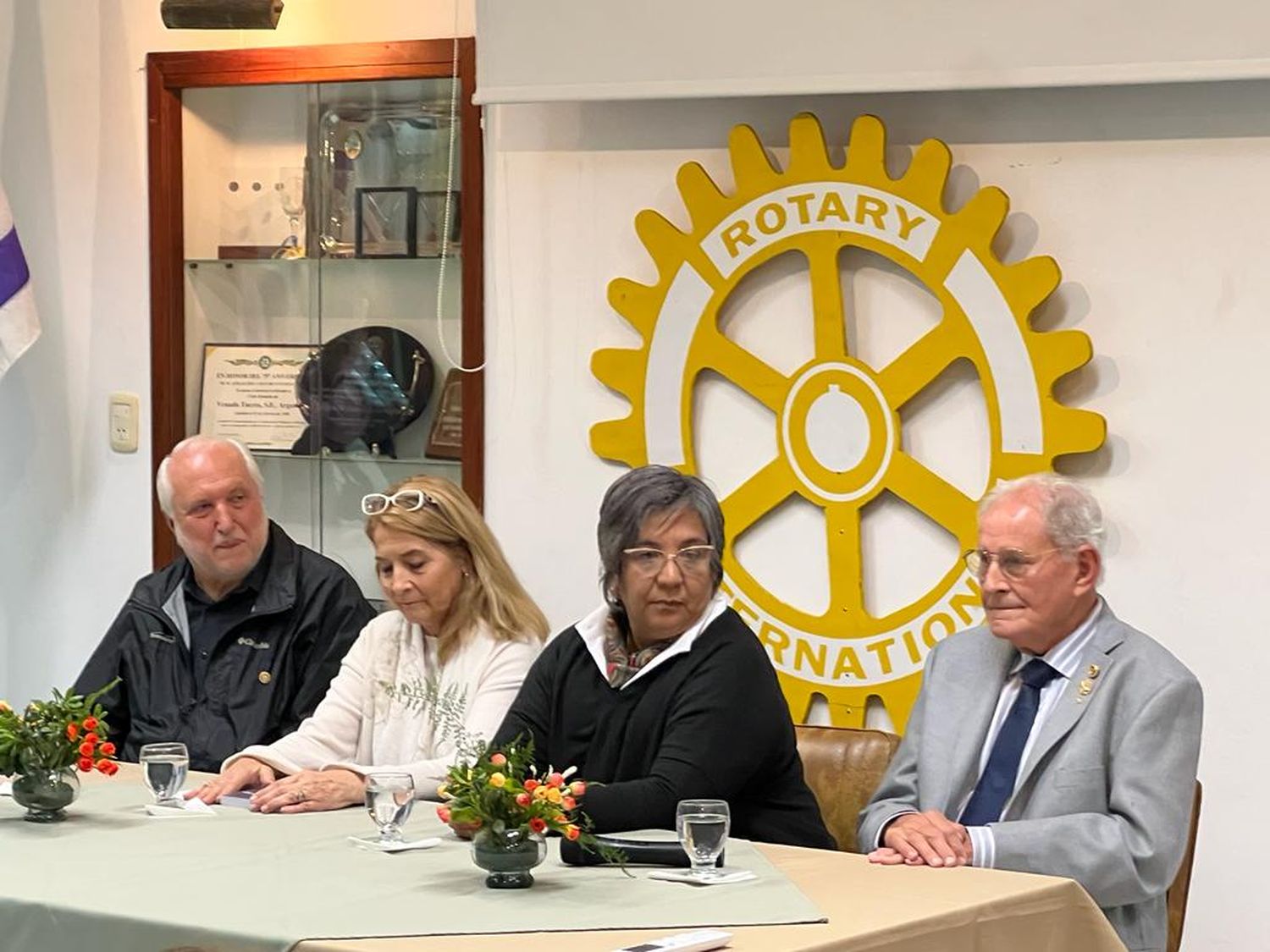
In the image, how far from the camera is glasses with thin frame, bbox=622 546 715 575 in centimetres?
301

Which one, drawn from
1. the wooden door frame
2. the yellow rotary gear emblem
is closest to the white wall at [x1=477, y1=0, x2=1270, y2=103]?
the yellow rotary gear emblem

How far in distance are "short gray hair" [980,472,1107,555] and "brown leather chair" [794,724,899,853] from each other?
470 mm

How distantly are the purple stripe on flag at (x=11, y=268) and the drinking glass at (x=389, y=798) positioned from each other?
2.28m

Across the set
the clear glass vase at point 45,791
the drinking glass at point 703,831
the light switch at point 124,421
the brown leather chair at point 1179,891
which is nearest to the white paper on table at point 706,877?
the drinking glass at point 703,831

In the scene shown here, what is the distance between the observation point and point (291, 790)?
3.03 metres

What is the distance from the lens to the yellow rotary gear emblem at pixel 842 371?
12.1 ft

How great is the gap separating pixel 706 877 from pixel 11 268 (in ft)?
8.82

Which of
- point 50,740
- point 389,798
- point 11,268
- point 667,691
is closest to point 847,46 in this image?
point 667,691

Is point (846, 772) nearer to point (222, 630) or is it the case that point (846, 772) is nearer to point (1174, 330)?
point (1174, 330)

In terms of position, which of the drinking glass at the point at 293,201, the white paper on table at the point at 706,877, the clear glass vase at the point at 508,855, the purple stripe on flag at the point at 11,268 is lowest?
the white paper on table at the point at 706,877

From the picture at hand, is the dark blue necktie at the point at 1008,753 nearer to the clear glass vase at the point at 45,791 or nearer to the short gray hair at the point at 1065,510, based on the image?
the short gray hair at the point at 1065,510

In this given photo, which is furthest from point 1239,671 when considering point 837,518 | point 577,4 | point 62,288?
point 62,288

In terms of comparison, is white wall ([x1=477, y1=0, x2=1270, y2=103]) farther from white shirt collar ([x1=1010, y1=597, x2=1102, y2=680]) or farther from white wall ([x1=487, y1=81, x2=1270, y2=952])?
white shirt collar ([x1=1010, y1=597, x2=1102, y2=680])

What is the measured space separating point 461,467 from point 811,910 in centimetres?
215
